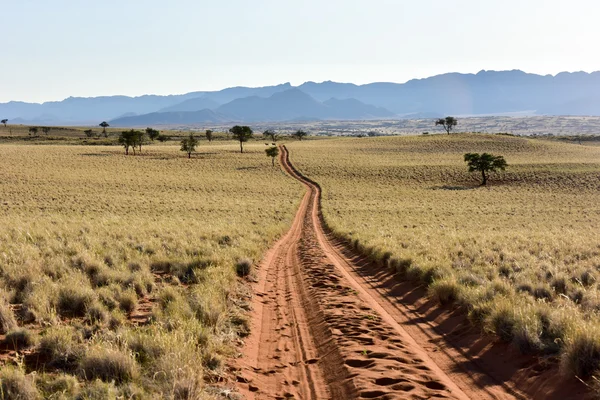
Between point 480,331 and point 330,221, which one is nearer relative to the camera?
point 480,331

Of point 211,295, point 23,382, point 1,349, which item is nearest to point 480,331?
point 211,295

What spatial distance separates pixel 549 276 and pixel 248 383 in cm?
919

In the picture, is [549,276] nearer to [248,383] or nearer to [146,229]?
[248,383]

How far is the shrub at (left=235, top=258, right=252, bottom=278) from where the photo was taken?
12062mm

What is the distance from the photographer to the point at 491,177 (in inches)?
2613

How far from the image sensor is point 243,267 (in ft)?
40.3

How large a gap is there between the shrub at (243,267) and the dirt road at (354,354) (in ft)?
2.25

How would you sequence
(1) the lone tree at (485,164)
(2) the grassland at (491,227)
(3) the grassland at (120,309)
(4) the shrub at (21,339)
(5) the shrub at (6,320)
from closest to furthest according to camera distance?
(3) the grassland at (120,309), (4) the shrub at (21,339), (5) the shrub at (6,320), (2) the grassland at (491,227), (1) the lone tree at (485,164)

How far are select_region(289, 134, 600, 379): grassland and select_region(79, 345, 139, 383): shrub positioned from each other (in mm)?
6017

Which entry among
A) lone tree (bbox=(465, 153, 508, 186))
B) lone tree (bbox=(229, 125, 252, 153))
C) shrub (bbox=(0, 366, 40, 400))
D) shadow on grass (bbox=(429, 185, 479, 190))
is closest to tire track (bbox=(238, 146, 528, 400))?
shrub (bbox=(0, 366, 40, 400))

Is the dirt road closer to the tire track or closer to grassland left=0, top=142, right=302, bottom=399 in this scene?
the tire track

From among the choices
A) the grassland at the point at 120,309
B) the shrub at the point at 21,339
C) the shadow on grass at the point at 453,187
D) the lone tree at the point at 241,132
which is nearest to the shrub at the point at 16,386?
the grassland at the point at 120,309

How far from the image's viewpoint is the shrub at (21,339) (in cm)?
625

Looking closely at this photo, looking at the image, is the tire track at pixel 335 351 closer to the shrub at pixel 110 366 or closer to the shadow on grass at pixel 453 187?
the shrub at pixel 110 366
